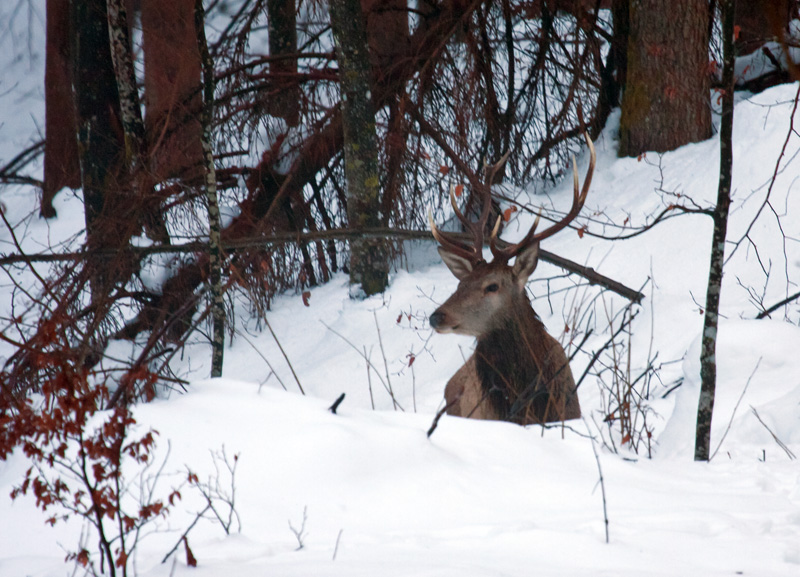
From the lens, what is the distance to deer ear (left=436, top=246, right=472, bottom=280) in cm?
513

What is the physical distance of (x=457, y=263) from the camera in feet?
17.0

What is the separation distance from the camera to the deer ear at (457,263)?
16.8 ft

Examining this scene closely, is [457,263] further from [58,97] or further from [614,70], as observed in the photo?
[58,97]

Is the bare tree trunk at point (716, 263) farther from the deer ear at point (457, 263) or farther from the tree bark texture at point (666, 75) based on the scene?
the tree bark texture at point (666, 75)

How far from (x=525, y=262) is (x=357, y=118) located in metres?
2.83

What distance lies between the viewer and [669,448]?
13.2 ft

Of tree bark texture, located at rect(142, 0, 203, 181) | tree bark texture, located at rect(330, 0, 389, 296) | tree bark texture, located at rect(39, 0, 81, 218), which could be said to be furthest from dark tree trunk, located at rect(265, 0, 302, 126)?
tree bark texture, located at rect(39, 0, 81, 218)

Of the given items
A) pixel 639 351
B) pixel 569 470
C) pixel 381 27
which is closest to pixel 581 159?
pixel 381 27

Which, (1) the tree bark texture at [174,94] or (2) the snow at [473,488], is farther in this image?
(1) the tree bark texture at [174,94]

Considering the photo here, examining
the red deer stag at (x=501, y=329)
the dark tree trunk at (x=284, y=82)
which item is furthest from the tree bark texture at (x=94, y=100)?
the red deer stag at (x=501, y=329)

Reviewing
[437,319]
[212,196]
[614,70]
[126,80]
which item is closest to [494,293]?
[437,319]

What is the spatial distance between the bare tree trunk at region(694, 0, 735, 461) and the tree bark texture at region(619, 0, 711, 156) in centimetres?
426

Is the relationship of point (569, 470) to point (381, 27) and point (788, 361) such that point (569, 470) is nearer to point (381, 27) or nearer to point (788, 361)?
point (788, 361)

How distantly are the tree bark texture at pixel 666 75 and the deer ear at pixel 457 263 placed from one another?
3.73m
